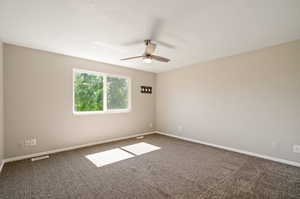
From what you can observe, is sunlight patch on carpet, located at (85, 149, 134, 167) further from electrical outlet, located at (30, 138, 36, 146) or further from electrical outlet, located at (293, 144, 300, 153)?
electrical outlet, located at (293, 144, 300, 153)

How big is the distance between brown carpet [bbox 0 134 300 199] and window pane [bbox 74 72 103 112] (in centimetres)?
129

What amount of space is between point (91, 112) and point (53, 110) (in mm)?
879

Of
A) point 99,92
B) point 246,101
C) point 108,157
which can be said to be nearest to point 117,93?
point 99,92

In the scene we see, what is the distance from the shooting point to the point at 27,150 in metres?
2.87

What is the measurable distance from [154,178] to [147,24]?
2.38 metres

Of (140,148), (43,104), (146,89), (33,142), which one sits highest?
(146,89)

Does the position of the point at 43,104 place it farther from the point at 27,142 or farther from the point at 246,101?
the point at 246,101

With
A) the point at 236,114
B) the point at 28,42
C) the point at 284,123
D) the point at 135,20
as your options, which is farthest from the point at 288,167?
the point at 28,42

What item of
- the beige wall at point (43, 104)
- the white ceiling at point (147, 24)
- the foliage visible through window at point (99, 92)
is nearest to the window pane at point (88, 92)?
the foliage visible through window at point (99, 92)

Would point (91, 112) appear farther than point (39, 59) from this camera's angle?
Yes

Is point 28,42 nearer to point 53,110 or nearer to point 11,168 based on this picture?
point 53,110

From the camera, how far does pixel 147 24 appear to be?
2.04 metres

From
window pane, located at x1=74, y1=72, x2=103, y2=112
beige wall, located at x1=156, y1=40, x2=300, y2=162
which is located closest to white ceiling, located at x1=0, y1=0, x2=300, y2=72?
beige wall, located at x1=156, y1=40, x2=300, y2=162

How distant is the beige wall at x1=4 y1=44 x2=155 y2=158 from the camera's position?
2729 millimetres
